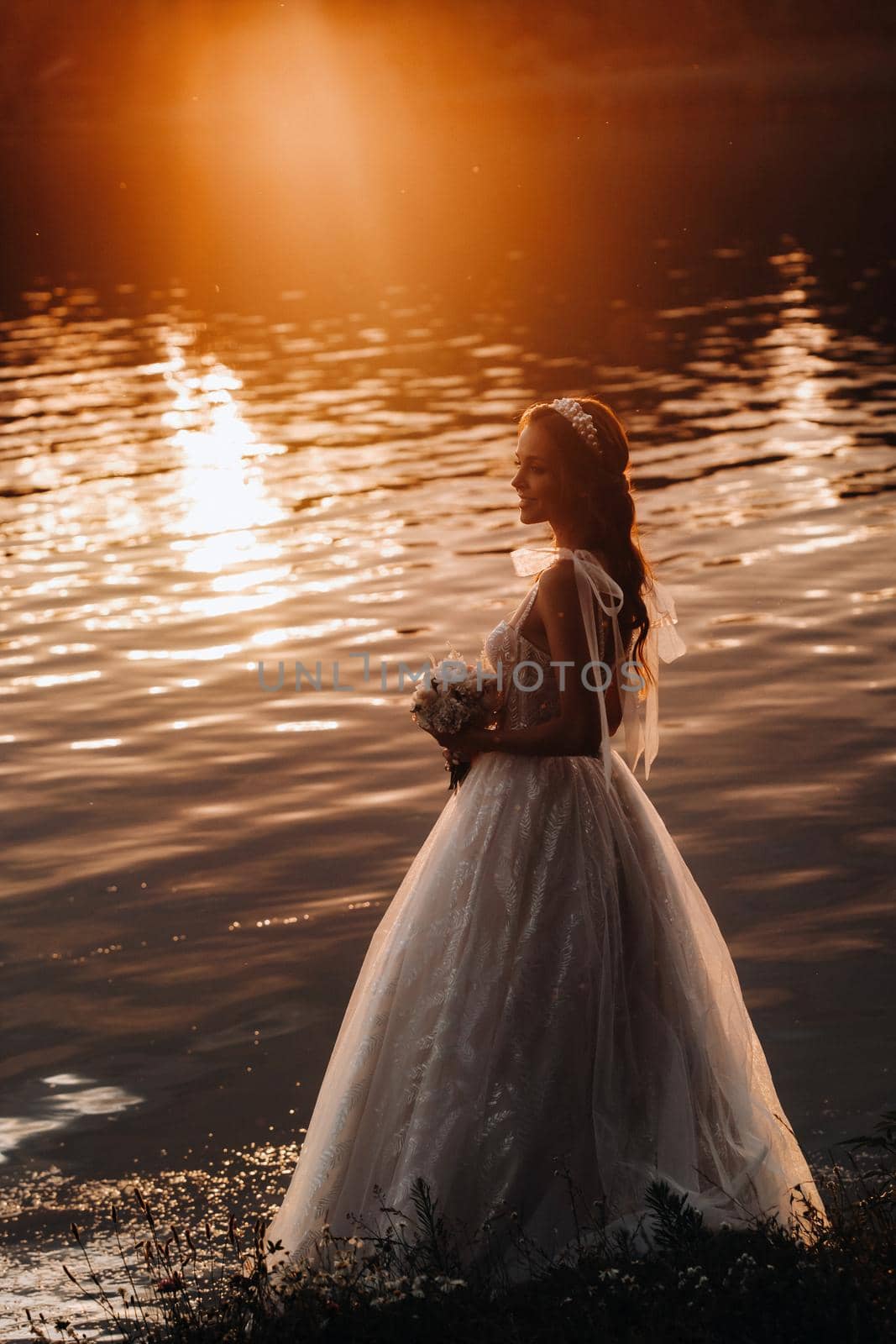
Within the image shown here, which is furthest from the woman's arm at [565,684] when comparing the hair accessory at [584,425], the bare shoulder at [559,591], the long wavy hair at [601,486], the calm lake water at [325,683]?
the calm lake water at [325,683]

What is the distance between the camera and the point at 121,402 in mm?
24047

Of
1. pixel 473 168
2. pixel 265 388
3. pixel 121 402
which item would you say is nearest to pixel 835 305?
pixel 265 388

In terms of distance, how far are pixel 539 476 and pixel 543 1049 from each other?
1557mm

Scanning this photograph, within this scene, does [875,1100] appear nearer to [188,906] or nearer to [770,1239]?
[770,1239]

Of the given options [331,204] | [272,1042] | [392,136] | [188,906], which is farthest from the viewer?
[392,136]

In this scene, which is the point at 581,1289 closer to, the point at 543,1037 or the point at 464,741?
the point at 543,1037

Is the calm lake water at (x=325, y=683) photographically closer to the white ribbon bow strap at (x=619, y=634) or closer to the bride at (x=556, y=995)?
the bride at (x=556, y=995)

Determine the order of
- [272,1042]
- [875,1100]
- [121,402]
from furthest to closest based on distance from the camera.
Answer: [121,402]
[272,1042]
[875,1100]

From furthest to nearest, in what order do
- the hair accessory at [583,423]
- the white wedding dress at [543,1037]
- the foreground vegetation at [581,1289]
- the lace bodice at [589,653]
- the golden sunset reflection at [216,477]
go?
the golden sunset reflection at [216,477]
the hair accessory at [583,423]
the lace bodice at [589,653]
the white wedding dress at [543,1037]
the foreground vegetation at [581,1289]

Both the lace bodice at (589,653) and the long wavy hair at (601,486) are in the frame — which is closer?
the lace bodice at (589,653)

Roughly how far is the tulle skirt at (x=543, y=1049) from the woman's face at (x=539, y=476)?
69 centimetres

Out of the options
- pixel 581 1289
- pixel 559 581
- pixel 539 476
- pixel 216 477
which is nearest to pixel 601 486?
pixel 539 476

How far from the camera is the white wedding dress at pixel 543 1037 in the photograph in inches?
186

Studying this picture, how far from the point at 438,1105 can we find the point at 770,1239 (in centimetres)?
92
